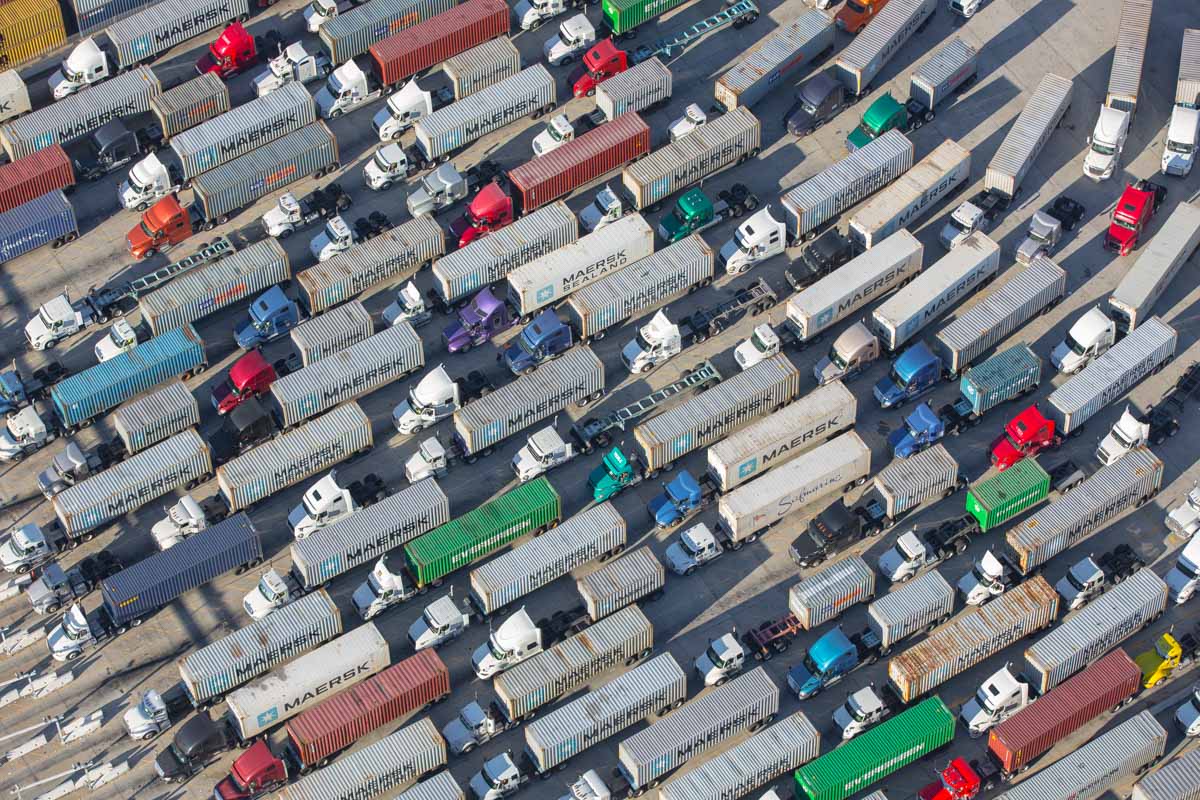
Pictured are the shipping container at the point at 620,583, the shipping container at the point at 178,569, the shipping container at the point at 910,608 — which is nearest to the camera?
the shipping container at the point at 910,608

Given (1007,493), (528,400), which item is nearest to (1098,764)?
(1007,493)

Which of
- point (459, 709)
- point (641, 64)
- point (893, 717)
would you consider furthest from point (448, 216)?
point (893, 717)

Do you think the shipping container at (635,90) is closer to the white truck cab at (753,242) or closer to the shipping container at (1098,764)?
the white truck cab at (753,242)

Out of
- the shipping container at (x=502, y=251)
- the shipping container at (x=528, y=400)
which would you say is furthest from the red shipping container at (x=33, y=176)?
the shipping container at (x=528, y=400)

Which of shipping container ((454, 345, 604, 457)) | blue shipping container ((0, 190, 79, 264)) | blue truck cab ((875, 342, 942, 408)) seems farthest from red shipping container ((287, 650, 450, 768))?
blue shipping container ((0, 190, 79, 264))

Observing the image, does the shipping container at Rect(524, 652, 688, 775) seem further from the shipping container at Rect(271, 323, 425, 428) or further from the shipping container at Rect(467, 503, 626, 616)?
the shipping container at Rect(271, 323, 425, 428)

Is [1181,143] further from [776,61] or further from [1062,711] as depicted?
[1062,711]
